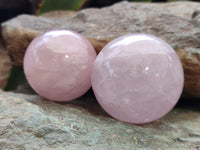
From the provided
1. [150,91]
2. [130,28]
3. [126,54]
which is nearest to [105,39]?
[130,28]

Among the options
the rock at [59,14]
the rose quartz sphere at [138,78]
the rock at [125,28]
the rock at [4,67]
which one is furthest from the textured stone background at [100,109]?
the rock at [4,67]

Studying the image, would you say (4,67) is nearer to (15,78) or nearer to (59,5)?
(15,78)

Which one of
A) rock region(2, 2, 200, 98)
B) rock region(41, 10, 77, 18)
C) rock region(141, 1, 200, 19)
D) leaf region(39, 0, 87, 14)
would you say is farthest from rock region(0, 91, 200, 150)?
leaf region(39, 0, 87, 14)

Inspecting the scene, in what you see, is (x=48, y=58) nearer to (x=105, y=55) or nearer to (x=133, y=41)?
(x=105, y=55)

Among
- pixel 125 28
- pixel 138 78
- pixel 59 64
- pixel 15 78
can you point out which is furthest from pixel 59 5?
pixel 138 78

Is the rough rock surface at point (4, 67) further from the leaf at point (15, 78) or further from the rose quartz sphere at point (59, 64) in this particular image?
the rose quartz sphere at point (59, 64)

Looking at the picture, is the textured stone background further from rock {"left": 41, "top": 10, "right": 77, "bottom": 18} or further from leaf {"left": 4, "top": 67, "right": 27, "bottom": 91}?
rock {"left": 41, "top": 10, "right": 77, "bottom": 18}
